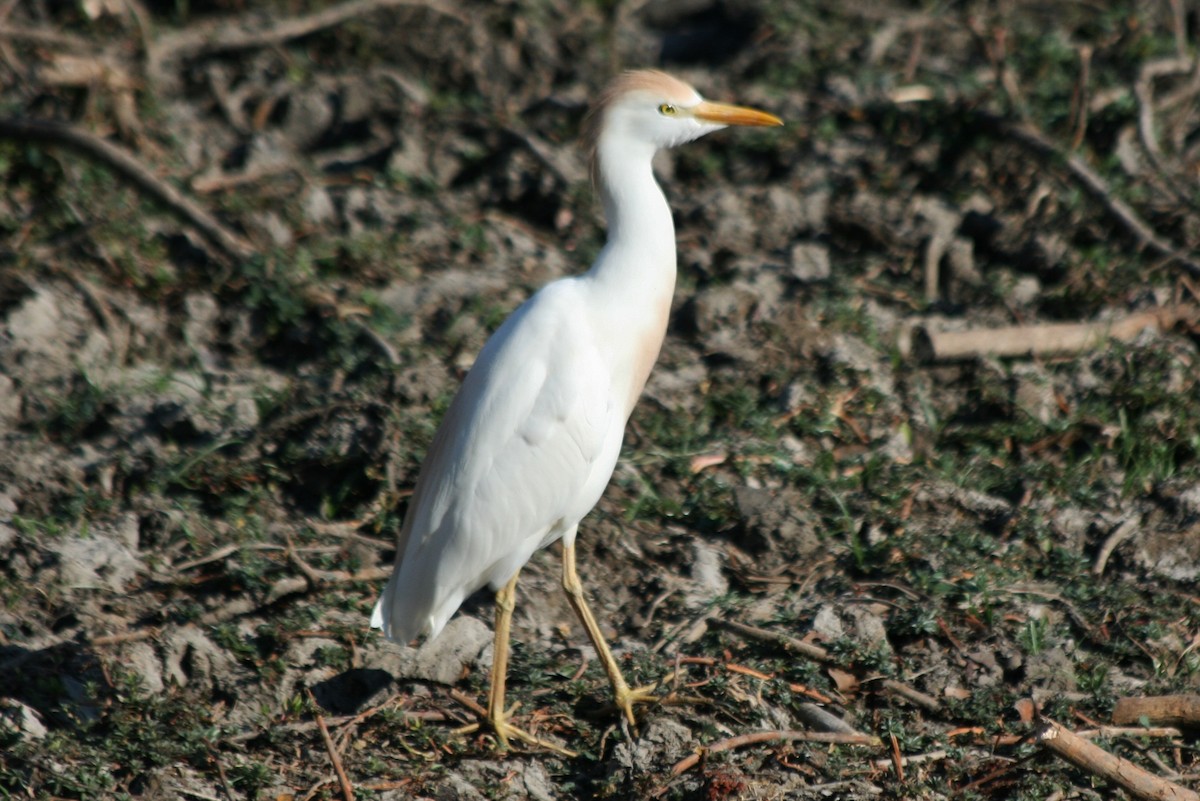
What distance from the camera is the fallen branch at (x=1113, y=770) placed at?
2.78 meters

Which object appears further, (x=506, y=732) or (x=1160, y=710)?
(x=506, y=732)

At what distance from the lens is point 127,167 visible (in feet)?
17.3

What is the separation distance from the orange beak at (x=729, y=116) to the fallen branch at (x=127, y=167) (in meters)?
2.35

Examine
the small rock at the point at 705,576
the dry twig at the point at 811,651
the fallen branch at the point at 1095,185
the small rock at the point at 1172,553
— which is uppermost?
the fallen branch at the point at 1095,185

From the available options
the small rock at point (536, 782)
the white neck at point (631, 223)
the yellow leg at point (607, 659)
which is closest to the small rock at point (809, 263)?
the white neck at point (631, 223)

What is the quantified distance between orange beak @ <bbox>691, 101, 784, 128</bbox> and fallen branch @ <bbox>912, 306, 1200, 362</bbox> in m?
1.50

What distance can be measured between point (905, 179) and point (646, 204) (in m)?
2.63

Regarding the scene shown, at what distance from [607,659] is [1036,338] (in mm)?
2208

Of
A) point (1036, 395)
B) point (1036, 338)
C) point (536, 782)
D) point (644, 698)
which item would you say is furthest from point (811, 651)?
point (1036, 338)

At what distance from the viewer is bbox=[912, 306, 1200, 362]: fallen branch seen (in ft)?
15.2

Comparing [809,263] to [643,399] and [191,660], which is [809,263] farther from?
[191,660]

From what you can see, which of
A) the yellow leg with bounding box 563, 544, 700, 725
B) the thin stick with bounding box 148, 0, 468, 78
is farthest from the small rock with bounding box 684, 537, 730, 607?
the thin stick with bounding box 148, 0, 468, 78

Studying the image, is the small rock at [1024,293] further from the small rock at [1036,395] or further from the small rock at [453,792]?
the small rock at [453,792]

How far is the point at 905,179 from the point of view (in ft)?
18.7
